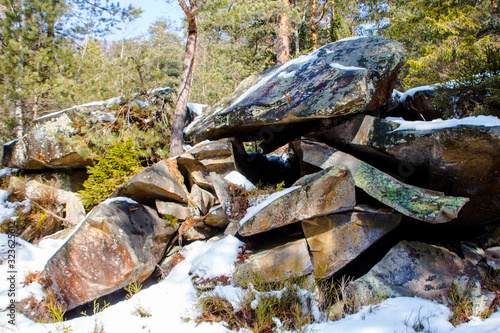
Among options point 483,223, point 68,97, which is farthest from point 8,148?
point 483,223

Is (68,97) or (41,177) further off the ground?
(68,97)

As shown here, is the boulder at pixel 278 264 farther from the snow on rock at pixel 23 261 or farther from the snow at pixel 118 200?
the snow on rock at pixel 23 261

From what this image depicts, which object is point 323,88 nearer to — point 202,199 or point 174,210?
point 202,199

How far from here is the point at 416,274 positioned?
388 cm

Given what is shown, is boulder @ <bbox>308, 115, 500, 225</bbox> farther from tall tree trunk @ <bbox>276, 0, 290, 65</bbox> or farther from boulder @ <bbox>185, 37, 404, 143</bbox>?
tall tree trunk @ <bbox>276, 0, 290, 65</bbox>

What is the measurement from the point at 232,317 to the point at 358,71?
4353 millimetres

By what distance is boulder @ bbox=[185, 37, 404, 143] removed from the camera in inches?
178

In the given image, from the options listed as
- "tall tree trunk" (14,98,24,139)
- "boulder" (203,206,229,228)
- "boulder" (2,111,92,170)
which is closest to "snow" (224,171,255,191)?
"boulder" (203,206,229,228)

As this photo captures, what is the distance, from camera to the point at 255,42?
12.1 meters

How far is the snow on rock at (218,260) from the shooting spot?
429cm

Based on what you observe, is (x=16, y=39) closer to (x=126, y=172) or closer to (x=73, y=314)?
(x=126, y=172)

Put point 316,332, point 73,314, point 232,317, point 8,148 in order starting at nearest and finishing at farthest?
1. point 316,332
2. point 232,317
3. point 73,314
4. point 8,148

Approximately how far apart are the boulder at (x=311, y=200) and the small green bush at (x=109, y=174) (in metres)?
3.41

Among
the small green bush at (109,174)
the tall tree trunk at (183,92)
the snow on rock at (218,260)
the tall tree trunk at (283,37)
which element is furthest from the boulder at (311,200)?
the tall tree trunk at (283,37)
